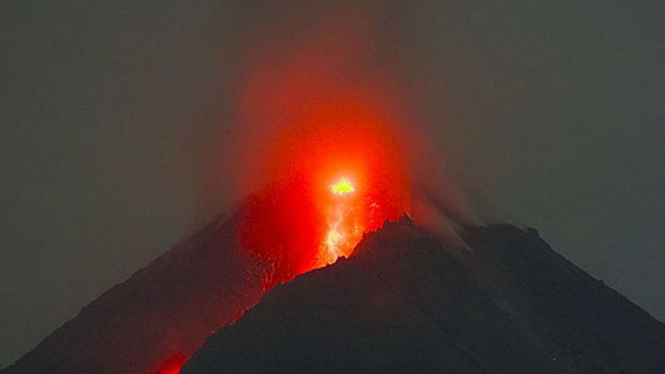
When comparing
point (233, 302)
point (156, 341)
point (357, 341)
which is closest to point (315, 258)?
point (233, 302)

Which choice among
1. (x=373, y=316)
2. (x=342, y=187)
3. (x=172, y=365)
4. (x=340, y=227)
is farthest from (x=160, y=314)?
(x=373, y=316)

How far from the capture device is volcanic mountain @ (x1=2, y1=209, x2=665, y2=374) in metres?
19.9

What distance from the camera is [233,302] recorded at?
81.6ft

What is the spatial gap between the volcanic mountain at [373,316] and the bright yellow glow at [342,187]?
2.35 metres

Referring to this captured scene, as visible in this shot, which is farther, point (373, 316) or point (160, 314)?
point (160, 314)

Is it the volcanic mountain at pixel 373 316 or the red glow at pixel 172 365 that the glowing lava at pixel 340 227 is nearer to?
the volcanic mountain at pixel 373 316

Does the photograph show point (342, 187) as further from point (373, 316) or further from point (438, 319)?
point (373, 316)

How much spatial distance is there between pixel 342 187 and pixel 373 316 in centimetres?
811

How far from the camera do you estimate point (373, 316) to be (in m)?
21.1

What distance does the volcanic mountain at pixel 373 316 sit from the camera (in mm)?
19922

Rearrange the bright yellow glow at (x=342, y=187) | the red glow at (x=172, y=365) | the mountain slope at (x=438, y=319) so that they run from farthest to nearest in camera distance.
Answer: the bright yellow glow at (x=342, y=187)
the red glow at (x=172, y=365)
the mountain slope at (x=438, y=319)

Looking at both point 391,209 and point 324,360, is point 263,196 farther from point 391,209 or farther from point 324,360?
point 324,360

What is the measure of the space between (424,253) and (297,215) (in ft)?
15.2

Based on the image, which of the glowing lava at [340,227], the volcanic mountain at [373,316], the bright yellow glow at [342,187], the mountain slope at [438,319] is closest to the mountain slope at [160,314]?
the volcanic mountain at [373,316]
